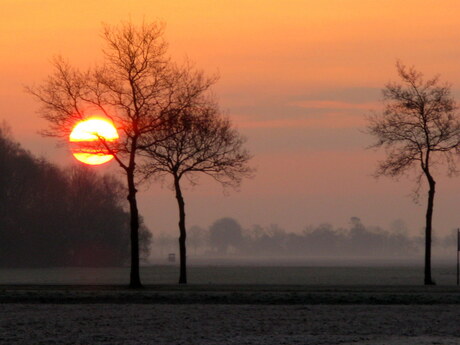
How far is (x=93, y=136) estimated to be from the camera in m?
57.6

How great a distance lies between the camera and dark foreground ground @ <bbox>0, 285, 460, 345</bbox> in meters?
30.6

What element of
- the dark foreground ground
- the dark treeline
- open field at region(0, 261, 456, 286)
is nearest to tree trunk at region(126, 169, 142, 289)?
the dark foreground ground

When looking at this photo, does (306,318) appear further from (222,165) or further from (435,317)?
(222,165)

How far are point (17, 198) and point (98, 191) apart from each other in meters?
17.4

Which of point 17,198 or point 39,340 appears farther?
point 17,198

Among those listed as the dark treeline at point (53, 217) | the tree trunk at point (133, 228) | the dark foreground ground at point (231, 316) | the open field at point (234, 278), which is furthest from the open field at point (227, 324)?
the dark treeline at point (53, 217)

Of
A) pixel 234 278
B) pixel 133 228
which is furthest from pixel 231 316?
pixel 234 278

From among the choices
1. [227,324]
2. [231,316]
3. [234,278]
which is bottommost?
[227,324]

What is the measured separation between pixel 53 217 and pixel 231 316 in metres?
107

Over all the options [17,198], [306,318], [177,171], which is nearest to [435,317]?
[306,318]

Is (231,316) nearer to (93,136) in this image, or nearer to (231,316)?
(231,316)

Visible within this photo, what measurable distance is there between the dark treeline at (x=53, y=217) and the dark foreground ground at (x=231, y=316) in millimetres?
85030

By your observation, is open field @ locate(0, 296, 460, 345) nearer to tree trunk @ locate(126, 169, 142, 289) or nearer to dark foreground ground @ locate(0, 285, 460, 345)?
dark foreground ground @ locate(0, 285, 460, 345)

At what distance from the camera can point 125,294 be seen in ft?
165
